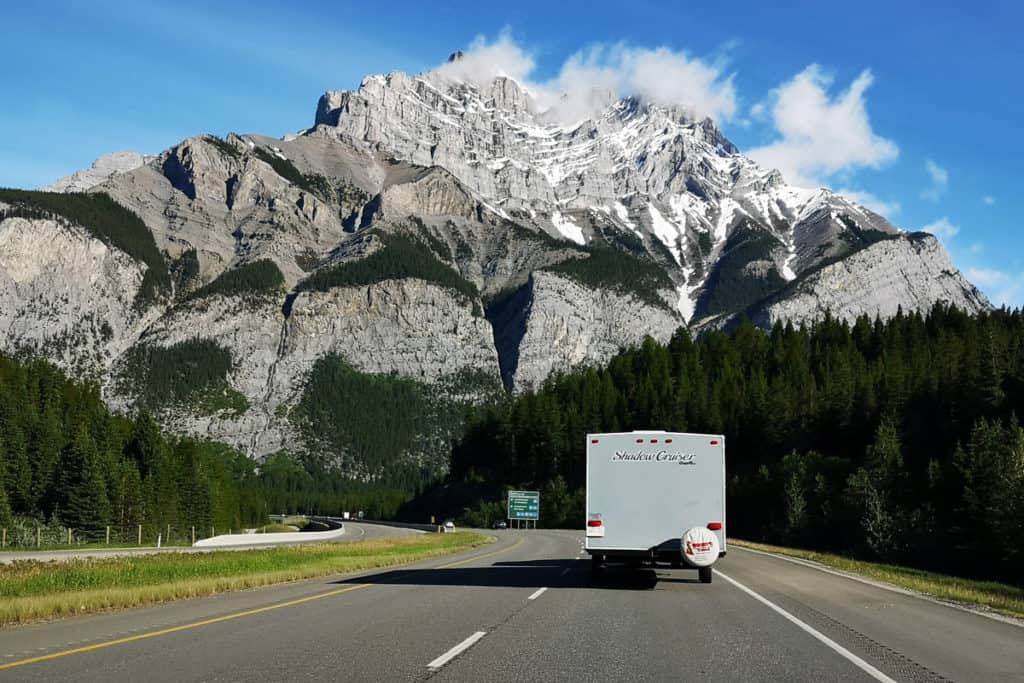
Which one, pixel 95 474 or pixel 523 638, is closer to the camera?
pixel 523 638

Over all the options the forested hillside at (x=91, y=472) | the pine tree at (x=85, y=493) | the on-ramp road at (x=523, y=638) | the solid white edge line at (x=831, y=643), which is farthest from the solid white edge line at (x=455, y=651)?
the pine tree at (x=85, y=493)

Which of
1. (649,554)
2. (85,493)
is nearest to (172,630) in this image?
(649,554)

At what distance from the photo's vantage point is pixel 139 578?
72.9 ft

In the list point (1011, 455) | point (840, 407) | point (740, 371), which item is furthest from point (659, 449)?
point (740, 371)

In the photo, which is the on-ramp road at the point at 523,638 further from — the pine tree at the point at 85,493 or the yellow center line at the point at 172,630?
the pine tree at the point at 85,493

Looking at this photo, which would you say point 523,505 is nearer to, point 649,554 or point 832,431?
point 832,431

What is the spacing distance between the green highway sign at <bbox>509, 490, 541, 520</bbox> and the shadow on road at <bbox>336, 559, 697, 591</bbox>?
6702 cm

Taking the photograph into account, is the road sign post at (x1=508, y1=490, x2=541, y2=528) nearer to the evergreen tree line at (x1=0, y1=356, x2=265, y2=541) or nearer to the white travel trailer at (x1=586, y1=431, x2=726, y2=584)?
the evergreen tree line at (x1=0, y1=356, x2=265, y2=541)

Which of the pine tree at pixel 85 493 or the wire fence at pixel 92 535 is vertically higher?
the pine tree at pixel 85 493

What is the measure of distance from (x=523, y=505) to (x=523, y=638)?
85.6 m

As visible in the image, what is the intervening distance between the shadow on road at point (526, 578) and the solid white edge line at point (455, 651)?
864 cm

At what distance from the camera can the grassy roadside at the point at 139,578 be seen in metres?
16.1

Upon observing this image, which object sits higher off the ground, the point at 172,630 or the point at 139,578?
the point at 172,630

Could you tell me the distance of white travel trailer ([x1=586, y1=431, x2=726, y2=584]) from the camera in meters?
20.8
